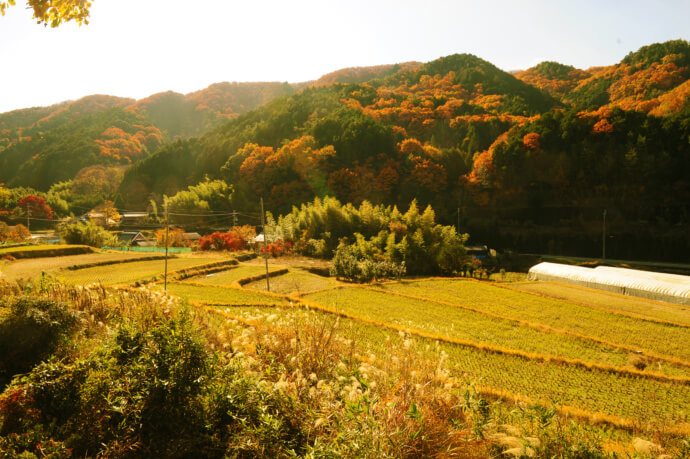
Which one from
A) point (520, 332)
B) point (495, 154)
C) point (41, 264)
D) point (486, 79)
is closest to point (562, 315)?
point (520, 332)

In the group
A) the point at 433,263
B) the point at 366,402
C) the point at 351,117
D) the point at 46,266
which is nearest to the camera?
the point at 366,402

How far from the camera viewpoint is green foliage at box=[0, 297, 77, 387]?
19.8 ft

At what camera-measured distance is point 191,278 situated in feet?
72.8

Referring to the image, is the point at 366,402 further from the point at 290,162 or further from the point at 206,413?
the point at 290,162

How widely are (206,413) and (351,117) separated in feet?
183

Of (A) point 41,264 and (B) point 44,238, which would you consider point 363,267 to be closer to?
(A) point 41,264

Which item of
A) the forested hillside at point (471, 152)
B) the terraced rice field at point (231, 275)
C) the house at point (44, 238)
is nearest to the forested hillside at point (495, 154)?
the forested hillside at point (471, 152)

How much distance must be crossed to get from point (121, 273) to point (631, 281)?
1158 inches

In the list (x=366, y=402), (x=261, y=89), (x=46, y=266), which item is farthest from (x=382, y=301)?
(x=261, y=89)

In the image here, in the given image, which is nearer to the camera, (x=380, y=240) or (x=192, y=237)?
(x=380, y=240)

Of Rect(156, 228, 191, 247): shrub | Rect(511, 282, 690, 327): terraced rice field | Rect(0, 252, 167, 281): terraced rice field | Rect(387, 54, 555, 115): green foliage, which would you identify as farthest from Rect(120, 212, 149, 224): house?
Rect(387, 54, 555, 115): green foliage

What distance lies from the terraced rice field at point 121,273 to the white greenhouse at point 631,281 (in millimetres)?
25158

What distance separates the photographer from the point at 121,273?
21.5m

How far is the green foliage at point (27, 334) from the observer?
6.03 metres
